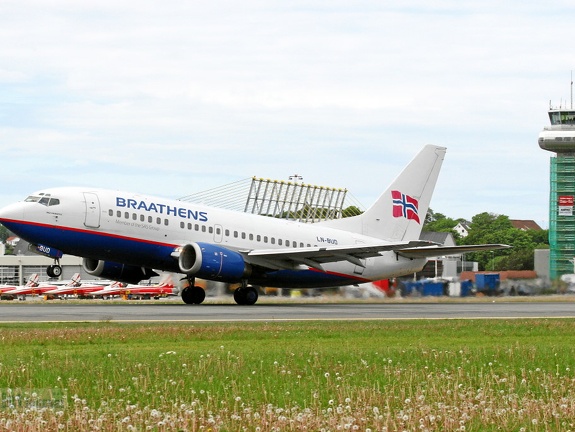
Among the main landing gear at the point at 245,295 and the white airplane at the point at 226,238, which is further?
the main landing gear at the point at 245,295

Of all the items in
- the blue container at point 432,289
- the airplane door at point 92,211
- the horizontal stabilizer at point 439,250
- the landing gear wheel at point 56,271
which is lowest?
the blue container at point 432,289

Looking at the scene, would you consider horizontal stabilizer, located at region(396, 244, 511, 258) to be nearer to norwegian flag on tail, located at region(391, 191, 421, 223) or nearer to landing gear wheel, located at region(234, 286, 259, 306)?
norwegian flag on tail, located at region(391, 191, 421, 223)

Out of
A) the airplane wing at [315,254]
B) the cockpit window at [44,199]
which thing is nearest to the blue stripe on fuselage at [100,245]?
the cockpit window at [44,199]

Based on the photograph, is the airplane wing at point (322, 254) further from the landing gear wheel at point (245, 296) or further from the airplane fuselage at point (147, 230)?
the landing gear wheel at point (245, 296)

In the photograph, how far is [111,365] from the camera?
626 inches

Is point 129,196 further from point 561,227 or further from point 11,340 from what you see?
point 561,227

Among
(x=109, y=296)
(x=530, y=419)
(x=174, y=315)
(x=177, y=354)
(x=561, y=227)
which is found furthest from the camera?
(x=561, y=227)

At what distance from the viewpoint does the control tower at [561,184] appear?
140500 mm

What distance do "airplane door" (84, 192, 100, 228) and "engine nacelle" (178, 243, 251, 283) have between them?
3797 millimetres

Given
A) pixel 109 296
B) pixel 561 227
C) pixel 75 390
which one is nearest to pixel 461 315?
pixel 75 390

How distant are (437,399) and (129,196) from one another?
103 ft

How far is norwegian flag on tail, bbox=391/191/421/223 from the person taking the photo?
52.7m

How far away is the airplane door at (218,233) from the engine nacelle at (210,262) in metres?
1.58

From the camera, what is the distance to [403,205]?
5269cm
